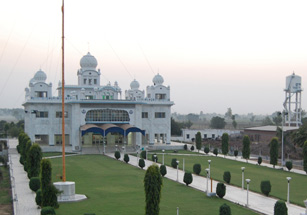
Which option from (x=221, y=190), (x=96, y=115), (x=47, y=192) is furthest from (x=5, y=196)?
(x=96, y=115)

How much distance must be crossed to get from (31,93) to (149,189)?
129 ft

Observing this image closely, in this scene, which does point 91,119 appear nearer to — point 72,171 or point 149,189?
point 72,171

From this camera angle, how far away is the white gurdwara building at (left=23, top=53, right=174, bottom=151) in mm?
49125

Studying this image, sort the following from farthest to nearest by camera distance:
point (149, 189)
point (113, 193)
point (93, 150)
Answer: point (93, 150) → point (113, 193) → point (149, 189)

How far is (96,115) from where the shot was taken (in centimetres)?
5025

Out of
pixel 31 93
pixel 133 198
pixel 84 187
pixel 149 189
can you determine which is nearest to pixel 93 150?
pixel 31 93

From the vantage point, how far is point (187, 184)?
25.3 m

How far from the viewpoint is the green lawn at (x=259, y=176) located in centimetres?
2353

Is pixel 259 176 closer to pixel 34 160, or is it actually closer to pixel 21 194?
pixel 34 160

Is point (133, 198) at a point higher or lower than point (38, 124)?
lower

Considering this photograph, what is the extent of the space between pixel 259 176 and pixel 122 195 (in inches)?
500

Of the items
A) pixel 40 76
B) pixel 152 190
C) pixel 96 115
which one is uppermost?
pixel 40 76

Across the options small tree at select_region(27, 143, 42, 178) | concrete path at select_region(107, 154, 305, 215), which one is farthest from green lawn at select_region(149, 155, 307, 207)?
small tree at select_region(27, 143, 42, 178)

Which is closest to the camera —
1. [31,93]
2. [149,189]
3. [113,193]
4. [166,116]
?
[149,189]
